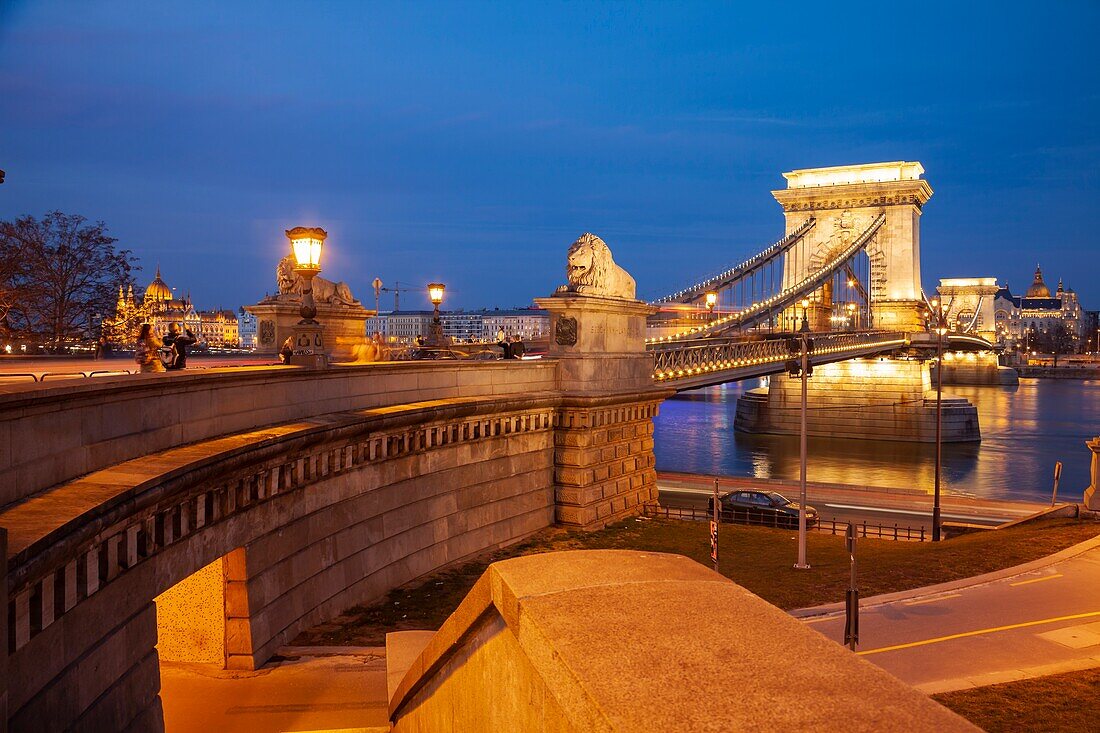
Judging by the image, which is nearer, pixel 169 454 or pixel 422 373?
pixel 169 454

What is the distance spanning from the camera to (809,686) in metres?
2.82

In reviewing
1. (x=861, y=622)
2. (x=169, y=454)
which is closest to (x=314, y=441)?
Answer: (x=169, y=454)

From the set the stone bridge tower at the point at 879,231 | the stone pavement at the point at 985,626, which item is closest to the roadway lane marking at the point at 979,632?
the stone pavement at the point at 985,626

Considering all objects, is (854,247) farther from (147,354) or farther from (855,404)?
(147,354)

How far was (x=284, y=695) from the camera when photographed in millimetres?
8656

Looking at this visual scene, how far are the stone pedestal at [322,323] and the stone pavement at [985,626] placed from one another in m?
12.3

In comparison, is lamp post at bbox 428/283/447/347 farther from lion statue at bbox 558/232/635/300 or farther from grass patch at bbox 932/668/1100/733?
grass patch at bbox 932/668/1100/733

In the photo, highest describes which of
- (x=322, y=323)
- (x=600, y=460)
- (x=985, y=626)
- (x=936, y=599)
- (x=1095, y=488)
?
(x=322, y=323)

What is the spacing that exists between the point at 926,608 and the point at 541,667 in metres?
11.8

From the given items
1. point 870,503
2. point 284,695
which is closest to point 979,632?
point 284,695

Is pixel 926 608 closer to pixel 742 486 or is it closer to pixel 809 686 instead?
pixel 809 686

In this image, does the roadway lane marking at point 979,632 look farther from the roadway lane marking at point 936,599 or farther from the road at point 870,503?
the road at point 870,503

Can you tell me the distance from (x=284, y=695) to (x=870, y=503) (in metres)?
26.2

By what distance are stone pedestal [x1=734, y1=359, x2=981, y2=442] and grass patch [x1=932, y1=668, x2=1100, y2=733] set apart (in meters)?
49.8
